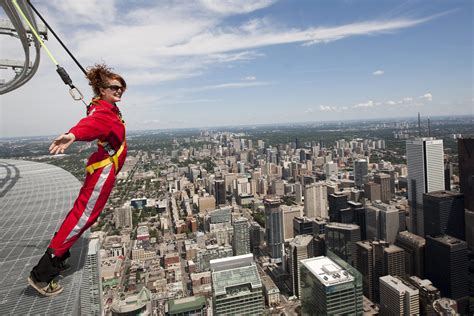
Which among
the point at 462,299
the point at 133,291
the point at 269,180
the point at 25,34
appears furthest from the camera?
the point at 269,180

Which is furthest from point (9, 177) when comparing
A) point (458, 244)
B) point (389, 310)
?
point (458, 244)

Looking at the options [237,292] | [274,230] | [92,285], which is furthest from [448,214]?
[92,285]

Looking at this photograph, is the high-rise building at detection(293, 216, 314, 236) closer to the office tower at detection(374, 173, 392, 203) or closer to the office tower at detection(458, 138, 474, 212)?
the office tower at detection(374, 173, 392, 203)

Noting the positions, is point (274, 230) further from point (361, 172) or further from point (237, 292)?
point (361, 172)

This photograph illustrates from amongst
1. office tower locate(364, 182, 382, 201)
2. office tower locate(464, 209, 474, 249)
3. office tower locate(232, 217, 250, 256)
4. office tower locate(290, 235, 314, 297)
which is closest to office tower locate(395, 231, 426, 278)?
office tower locate(290, 235, 314, 297)

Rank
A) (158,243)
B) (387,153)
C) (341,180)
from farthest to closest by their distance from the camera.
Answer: (387,153), (341,180), (158,243)

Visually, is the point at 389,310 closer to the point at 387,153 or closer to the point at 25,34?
the point at 25,34

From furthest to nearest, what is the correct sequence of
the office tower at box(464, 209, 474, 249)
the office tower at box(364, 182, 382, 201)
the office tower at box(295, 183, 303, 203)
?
the office tower at box(295, 183, 303, 203) → the office tower at box(364, 182, 382, 201) → the office tower at box(464, 209, 474, 249)
